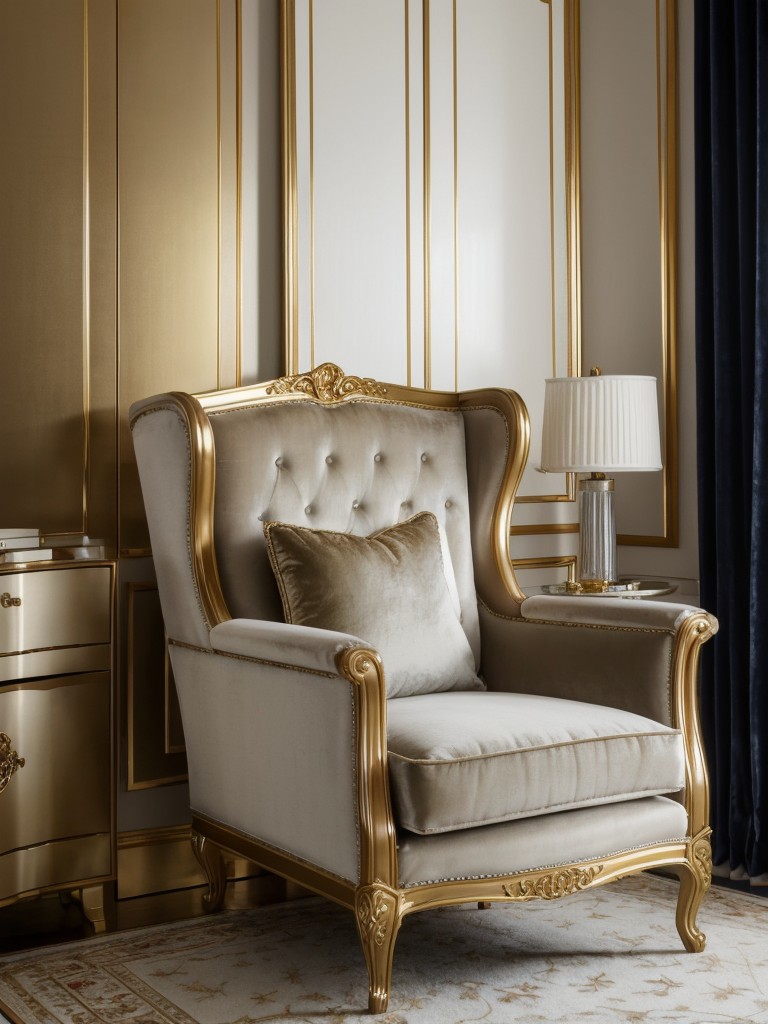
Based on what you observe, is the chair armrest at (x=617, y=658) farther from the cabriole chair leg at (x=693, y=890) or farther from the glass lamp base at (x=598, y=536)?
the glass lamp base at (x=598, y=536)

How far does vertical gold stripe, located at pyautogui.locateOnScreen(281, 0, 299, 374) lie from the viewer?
3.01 meters

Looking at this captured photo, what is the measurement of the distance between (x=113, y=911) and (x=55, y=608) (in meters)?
0.74

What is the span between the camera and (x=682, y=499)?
132 inches

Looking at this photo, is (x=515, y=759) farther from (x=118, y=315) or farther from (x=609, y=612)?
(x=118, y=315)

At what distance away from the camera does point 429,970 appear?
7.50 feet

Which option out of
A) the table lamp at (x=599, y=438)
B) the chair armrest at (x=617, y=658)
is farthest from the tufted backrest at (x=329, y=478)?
the table lamp at (x=599, y=438)

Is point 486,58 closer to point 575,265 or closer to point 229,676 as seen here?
point 575,265

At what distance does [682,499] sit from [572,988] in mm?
1577

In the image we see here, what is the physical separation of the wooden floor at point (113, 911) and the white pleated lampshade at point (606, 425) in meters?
1.30

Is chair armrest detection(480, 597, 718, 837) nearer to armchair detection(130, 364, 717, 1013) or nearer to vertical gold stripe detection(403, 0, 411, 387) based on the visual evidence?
armchair detection(130, 364, 717, 1013)

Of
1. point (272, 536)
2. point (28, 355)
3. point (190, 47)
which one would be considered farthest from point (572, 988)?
point (190, 47)

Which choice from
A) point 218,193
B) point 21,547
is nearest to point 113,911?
point 21,547

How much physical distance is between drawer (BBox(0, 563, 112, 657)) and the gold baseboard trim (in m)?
0.58

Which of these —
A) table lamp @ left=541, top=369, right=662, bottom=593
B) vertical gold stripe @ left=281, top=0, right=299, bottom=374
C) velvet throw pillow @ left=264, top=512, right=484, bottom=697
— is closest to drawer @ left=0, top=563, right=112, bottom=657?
velvet throw pillow @ left=264, top=512, right=484, bottom=697
